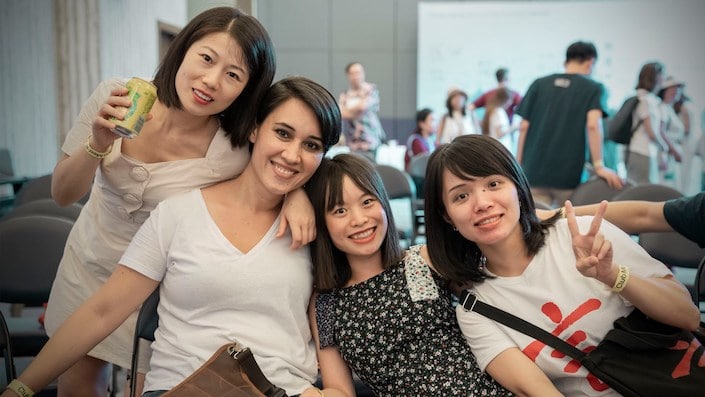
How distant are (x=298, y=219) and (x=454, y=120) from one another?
263 inches

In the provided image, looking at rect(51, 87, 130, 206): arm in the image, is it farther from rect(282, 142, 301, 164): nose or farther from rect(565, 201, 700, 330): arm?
rect(565, 201, 700, 330): arm

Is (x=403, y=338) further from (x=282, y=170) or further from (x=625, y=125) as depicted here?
(x=625, y=125)

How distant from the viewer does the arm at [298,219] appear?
174 centimetres

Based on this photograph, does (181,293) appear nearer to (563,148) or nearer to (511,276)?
(511,276)

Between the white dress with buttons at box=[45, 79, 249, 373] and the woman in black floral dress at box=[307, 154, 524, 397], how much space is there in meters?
0.30

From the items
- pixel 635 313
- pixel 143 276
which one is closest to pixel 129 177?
pixel 143 276

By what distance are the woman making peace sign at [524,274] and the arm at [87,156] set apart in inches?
32.9

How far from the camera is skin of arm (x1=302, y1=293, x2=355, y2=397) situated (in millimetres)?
1814

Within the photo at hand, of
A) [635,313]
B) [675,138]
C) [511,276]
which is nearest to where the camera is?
[635,313]

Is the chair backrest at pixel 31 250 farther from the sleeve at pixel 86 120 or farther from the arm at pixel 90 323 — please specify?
the arm at pixel 90 323

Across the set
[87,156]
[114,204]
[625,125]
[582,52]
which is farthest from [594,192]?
[87,156]

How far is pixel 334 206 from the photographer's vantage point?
186 cm

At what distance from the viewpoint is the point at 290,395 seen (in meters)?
1.72

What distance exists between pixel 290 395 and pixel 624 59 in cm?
929
